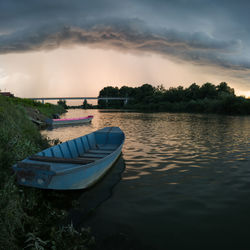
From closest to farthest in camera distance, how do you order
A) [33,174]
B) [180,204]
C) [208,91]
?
[33,174]
[180,204]
[208,91]

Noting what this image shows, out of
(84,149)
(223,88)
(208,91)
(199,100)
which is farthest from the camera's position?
(223,88)

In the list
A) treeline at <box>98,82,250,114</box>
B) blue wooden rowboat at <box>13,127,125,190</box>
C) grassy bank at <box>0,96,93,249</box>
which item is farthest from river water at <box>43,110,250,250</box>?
treeline at <box>98,82,250,114</box>

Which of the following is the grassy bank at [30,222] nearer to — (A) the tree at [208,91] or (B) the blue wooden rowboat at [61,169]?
(B) the blue wooden rowboat at [61,169]

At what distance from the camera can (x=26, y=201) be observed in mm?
6391

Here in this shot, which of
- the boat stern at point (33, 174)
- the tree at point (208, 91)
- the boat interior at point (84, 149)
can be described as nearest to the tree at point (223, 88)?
the tree at point (208, 91)

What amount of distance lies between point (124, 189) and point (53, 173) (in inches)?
135

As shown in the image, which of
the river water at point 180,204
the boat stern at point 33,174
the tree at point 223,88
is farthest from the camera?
the tree at point 223,88

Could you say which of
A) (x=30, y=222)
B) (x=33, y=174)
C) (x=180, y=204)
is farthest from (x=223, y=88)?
(x=30, y=222)

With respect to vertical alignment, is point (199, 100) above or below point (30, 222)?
above

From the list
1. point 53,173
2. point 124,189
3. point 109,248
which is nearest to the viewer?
point 109,248

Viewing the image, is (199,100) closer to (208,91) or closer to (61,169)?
(208,91)

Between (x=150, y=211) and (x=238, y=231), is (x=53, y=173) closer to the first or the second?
(x=150, y=211)

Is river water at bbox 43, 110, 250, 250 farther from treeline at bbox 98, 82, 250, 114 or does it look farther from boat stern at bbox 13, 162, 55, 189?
treeline at bbox 98, 82, 250, 114

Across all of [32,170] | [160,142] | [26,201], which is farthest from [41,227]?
[160,142]
